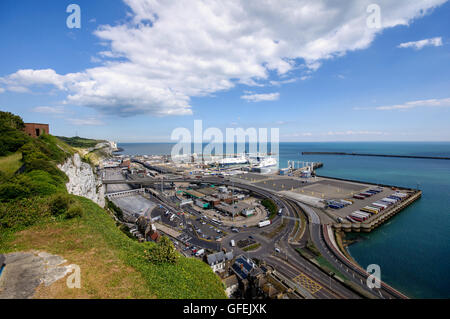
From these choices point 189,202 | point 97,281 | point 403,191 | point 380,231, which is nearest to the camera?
point 97,281

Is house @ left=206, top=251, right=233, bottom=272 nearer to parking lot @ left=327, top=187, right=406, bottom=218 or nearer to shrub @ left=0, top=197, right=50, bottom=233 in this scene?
shrub @ left=0, top=197, right=50, bottom=233

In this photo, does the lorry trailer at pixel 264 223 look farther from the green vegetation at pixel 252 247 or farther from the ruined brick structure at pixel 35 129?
the ruined brick structure at pixel 35 129

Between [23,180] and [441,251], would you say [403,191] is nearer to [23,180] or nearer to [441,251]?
[441,251]

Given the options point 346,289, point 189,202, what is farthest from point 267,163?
point 346,289

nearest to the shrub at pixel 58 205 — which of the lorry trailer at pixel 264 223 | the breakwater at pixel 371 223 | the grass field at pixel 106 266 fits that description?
the grass field at pixel 106 266

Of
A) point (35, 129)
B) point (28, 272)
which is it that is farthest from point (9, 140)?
point (28, 272)

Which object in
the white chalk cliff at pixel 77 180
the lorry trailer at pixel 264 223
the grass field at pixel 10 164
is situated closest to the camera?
the grass field at pixel 10 164

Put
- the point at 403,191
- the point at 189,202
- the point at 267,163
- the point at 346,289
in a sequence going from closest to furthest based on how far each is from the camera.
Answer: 1. the point at 346,289
2. the point at 189,202
3. the point at 403,191
4. the point at 267,163
